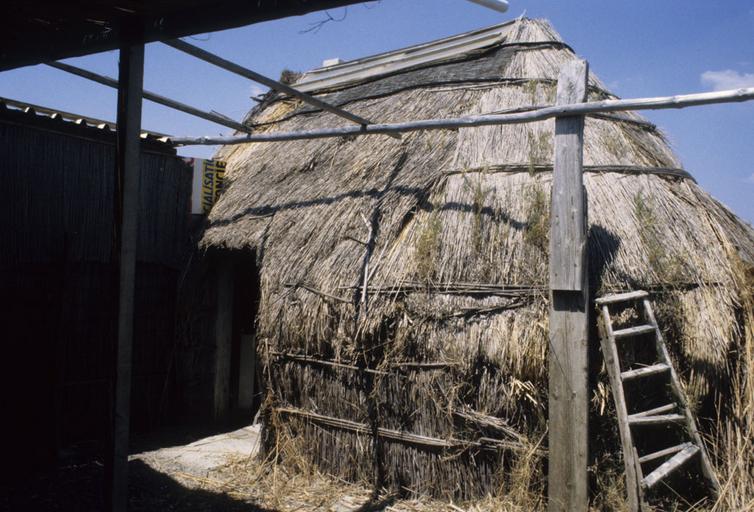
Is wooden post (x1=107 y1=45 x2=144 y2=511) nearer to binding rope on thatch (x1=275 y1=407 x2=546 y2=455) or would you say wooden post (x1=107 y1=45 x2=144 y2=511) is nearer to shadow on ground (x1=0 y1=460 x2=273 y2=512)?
shadow on ground (x1=0 y1=460 x2=273 y2=512)

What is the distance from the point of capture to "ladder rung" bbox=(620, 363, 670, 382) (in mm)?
4586

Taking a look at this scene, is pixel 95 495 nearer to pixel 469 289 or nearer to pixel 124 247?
pixel 124 247

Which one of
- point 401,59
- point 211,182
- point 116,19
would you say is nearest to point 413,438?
point 116,19

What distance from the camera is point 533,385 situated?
15.9 ft

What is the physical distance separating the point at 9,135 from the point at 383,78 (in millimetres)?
5077

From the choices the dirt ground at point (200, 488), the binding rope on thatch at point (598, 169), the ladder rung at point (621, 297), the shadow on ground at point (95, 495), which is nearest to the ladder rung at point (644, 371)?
the ladder rung at point (621, 297)

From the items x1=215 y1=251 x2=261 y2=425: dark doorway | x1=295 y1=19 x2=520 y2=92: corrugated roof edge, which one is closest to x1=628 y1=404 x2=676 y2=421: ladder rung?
x1=215 y1=251 x2=261 y2=425: dark doorway

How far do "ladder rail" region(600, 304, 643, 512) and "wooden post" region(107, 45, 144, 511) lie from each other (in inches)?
138

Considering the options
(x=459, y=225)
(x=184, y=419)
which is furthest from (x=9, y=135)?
(x=459, y=225)

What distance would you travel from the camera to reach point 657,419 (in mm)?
4559

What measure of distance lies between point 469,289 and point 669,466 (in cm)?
204

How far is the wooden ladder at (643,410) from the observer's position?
442 cm

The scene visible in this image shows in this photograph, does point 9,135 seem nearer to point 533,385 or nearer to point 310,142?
point 310,142

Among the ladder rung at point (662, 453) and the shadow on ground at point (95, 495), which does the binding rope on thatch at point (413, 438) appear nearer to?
the ladder rung at point (662, 453)
